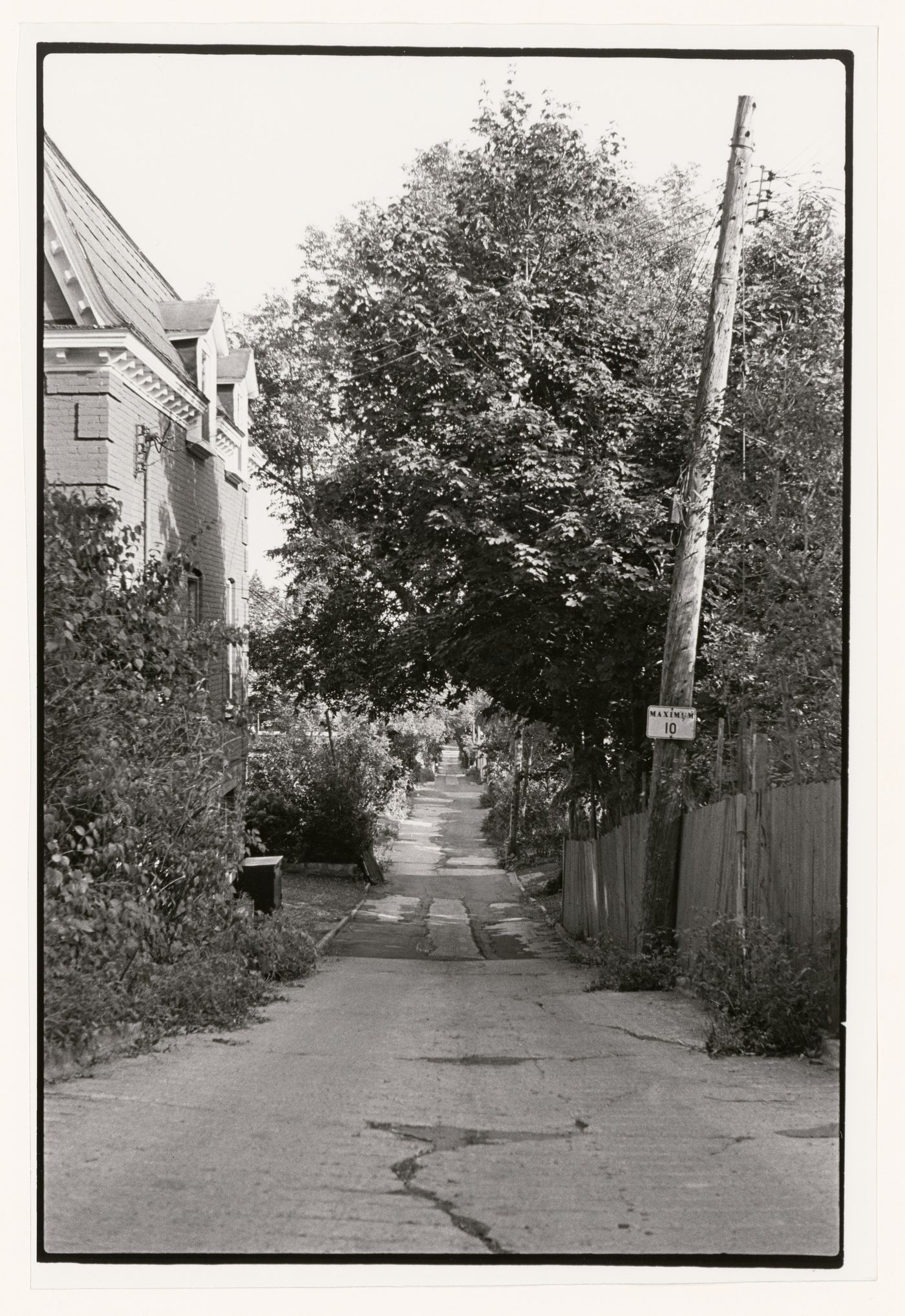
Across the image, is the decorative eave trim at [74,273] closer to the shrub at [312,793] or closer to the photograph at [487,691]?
the photograph at [487,691]

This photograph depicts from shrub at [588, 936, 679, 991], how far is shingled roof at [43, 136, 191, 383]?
8264 mm

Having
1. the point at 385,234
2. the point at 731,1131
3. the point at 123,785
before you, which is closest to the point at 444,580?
the point at 385,234

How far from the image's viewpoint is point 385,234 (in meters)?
18.2

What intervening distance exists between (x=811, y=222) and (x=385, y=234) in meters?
A: 8.27

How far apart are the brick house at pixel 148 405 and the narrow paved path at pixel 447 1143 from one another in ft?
11.6

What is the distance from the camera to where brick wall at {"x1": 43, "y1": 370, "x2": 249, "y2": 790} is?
42.1 feet

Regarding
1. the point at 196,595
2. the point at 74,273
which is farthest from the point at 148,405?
the point at 196,595

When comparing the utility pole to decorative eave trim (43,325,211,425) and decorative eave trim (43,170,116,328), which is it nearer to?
decorative eave trim (43,325,211,425)

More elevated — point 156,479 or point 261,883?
point 156,479

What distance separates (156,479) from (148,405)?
87 cm

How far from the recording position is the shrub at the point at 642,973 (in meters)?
12.4

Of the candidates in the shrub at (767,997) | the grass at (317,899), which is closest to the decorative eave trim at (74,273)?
the shrub at (767,997)

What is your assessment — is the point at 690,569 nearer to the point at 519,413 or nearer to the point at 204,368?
the point at 519,413

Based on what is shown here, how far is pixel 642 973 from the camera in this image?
12.4 metres
